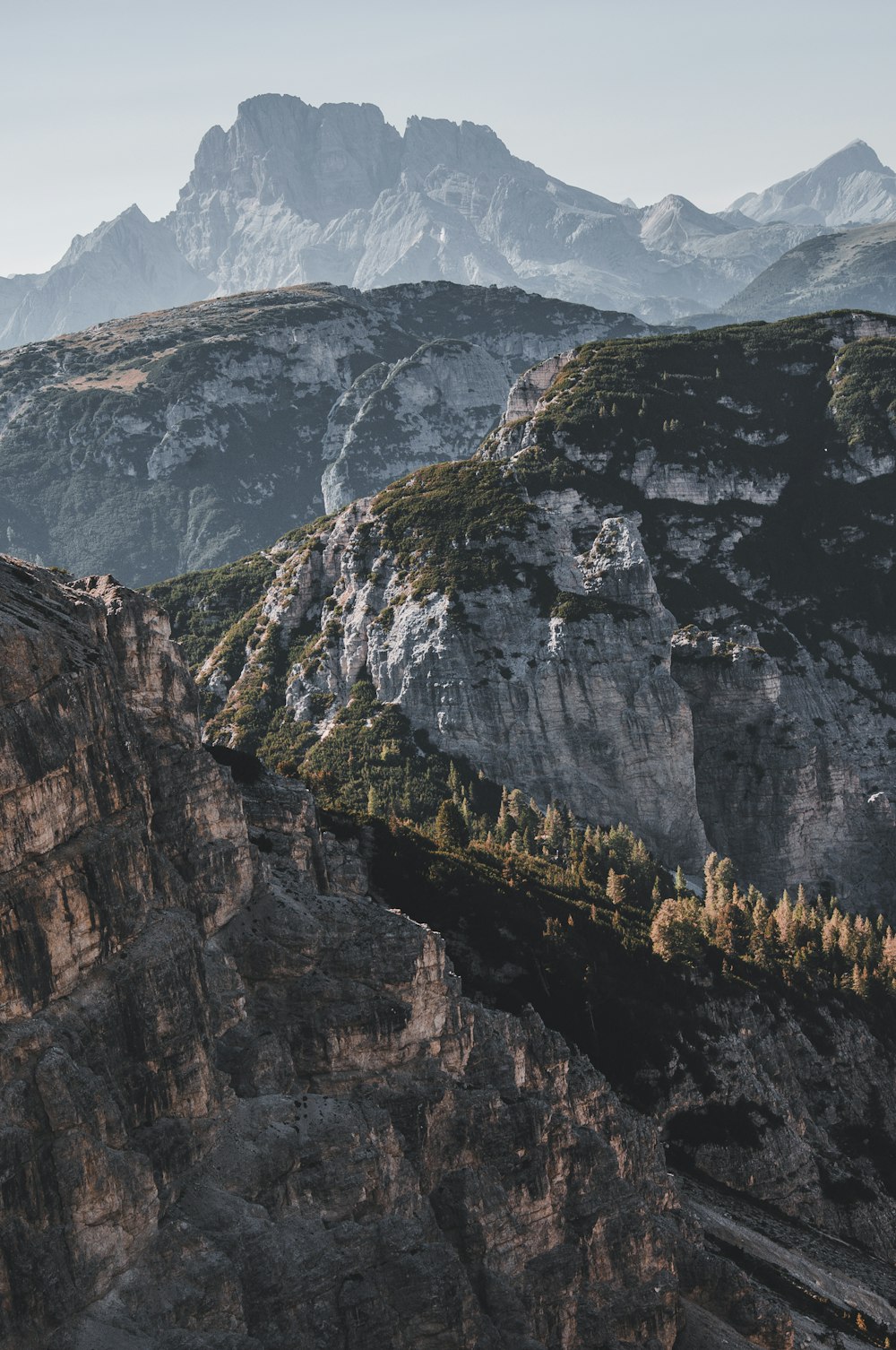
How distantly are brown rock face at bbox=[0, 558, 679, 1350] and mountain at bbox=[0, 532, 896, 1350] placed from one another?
12 centimetres

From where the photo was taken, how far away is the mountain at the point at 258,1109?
143 ft

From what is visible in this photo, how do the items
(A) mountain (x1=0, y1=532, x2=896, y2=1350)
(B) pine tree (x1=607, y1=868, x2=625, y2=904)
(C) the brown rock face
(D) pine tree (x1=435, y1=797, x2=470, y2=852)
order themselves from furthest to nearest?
1. (B) pine tree (x1=607, y1=868, x2=625, y2=904)
2. (D) pine tree (x1=435, y1=797, x2=470, y2=852)
3. (A) mountain (x1=0, y1=532, x2=896, y2=1350)
4. (C) the brown rock face

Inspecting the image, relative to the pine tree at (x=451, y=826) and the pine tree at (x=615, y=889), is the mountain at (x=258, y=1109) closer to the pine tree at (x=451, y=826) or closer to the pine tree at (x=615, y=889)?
the pine tree at (x=451, y=826)

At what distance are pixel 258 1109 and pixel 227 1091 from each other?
2106mm

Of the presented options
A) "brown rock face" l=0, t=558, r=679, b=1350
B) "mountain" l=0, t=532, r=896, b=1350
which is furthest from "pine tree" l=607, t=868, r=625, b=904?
"brown rock face" l=0, t=558, r=679, b=1350

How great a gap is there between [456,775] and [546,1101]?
413 ft

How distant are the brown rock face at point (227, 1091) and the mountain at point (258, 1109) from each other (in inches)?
4.8

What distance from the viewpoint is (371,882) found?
10888 cm

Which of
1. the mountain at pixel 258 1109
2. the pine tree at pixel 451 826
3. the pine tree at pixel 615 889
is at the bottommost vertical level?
the pine tree at pixel 615 889

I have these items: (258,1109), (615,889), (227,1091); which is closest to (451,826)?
(615,889)

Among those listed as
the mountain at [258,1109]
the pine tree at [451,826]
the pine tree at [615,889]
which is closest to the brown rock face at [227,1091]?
the mountain at [258,1109]

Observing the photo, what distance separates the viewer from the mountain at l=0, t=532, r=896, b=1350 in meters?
43.6

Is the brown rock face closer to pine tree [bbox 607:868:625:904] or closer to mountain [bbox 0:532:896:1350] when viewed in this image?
mountain [bbox 0:532:896:1350]

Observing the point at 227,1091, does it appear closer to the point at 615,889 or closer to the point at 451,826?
the point at 451,826
